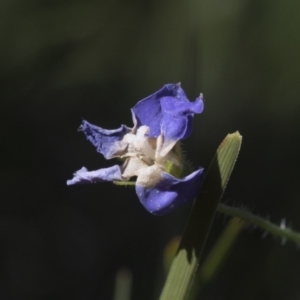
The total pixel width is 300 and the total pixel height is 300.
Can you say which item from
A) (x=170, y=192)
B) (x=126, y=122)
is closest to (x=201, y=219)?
(x=170, y=192)

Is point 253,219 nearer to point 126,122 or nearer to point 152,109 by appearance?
point 152,109

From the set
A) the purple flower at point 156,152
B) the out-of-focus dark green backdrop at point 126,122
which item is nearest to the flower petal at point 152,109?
the purple flower at point 156,152

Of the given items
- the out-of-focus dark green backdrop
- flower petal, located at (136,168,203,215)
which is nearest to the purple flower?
flower petal, located at (136,168,203,215)

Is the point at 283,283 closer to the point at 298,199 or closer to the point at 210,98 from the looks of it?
the point at 298,199

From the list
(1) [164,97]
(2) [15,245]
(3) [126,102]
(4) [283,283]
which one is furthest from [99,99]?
(1) [164,97]

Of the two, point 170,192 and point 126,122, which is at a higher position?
point 170,192

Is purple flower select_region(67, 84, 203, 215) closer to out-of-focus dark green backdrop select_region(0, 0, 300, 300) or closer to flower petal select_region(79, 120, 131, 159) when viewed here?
flower petal select_region(79, 120, 131, 159)
